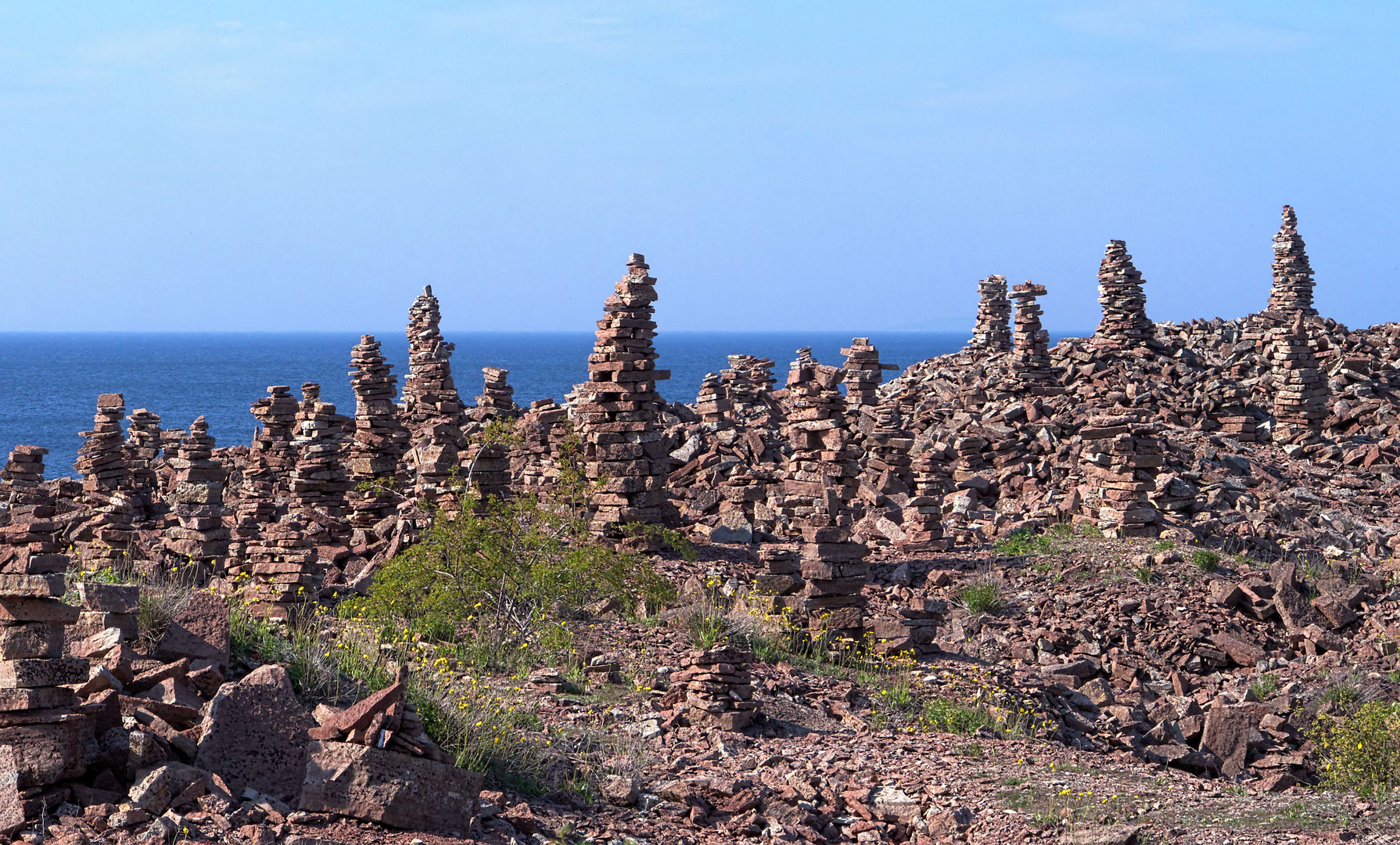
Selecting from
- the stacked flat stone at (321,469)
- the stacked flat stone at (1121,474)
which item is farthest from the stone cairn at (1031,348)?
the stacked flat stone at (321,469)

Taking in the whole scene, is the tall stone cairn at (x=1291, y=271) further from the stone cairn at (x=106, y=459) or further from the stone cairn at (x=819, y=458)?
the stone cairn at (x=106, y=459)

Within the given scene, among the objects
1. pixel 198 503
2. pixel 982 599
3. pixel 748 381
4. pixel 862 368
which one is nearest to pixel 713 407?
pixel 862 368

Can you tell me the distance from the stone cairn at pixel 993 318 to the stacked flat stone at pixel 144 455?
25.0m

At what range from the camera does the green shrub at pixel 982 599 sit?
20.0 m

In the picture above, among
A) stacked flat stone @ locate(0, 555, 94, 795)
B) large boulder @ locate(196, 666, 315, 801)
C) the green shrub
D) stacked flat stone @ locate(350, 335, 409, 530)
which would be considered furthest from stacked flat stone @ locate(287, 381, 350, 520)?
Result: stacked flat stone @ locate(0, 555, 94, 795)

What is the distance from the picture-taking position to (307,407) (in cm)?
→ 3078

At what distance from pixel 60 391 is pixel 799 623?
129395 millimetres

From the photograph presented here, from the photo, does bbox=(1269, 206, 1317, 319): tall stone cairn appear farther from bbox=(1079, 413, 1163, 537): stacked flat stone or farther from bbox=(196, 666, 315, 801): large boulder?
bbox=(196, 666, 315, 801): large boulder

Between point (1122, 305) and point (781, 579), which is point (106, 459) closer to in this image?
point (781, 579)

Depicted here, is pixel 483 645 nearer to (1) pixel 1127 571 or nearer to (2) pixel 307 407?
(1) pixel 1127 571

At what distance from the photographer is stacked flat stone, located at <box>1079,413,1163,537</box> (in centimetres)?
2394

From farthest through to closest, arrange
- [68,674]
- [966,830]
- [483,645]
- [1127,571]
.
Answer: [1127,571] < [483,645] < [966,830] < [68,674]

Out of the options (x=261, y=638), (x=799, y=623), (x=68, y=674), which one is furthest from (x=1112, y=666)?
(x=68, y=674)

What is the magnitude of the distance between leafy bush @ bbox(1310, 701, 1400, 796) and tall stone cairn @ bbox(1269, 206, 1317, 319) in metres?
29.7
